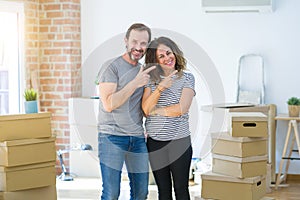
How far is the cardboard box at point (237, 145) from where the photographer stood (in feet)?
14.3

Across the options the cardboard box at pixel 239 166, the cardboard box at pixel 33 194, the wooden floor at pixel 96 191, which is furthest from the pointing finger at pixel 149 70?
the wooden floor at pixel 96 191

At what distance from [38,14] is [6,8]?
500 mm

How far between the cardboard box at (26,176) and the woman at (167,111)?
42.3 inches

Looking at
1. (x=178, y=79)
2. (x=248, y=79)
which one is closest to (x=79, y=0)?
(x=248, y=79)

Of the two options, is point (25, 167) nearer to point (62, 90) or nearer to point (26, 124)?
point (26, 124)

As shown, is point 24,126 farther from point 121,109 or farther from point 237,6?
point 237,6

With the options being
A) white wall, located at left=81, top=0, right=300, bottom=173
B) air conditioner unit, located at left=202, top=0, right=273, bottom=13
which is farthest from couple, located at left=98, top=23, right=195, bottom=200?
air conditioner unit, located at left=202, top=0, right=273, bottom=13

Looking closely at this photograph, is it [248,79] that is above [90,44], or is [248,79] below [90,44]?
below

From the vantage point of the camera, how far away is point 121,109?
3445 millimetres

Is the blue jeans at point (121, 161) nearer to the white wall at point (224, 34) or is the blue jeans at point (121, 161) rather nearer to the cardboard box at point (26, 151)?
the cardboard box at point (26, 151)

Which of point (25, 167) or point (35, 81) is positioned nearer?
point (25, 167)

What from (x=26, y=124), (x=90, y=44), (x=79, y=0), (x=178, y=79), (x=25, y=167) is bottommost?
(x=25, y=167)

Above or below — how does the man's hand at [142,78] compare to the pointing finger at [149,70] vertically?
below

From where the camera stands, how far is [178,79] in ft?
11.6
